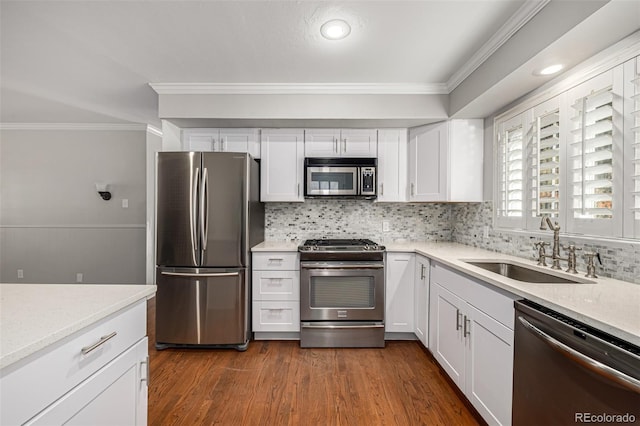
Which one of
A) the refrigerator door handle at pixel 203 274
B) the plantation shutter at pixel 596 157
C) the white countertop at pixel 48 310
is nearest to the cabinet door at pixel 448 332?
the plantation shutter at pixel 596 157

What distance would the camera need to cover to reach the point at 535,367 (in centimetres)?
120

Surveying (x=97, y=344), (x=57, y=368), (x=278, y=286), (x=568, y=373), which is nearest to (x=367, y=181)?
(x=278, y=286)

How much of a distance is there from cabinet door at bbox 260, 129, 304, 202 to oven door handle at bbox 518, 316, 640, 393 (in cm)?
228

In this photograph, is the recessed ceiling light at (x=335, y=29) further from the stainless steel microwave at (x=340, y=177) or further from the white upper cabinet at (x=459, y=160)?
the white upper cabinet at (x=459, y=160)

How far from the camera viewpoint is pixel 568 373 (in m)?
1.04

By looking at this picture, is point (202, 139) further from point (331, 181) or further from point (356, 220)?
point (356, 220)

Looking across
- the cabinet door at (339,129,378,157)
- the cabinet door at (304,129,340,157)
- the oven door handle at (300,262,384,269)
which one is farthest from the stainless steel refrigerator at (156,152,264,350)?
the cabinet door at (339,129,378,157)

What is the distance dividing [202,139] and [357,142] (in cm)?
163

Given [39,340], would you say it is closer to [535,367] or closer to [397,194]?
[535,367]

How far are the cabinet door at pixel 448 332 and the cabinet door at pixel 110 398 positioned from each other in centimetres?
180

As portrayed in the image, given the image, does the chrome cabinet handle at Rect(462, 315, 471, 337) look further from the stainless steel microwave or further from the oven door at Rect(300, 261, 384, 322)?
the stainless steel microwave

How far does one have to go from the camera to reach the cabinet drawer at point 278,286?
276 cm

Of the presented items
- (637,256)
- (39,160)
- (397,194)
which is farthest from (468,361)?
(39,160)

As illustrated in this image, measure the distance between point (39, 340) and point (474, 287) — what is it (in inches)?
75.6
